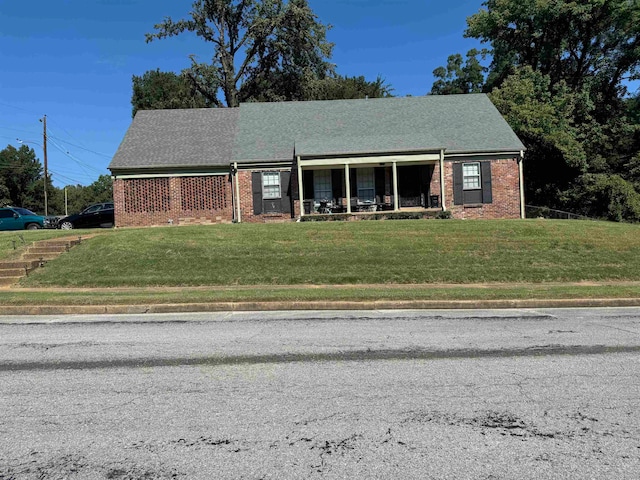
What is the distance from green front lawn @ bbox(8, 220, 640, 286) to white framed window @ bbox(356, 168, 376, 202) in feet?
20.9

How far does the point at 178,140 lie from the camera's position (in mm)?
26188

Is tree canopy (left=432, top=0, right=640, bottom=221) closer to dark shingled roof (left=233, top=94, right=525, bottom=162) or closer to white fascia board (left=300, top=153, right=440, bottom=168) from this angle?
dark shingled roof (left=233, top=94, right=525, bottom=162)

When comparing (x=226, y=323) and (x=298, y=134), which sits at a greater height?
(x=298, y=134)

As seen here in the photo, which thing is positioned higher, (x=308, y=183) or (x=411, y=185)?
(x=308, y=183)

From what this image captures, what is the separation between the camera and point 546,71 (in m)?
39.9

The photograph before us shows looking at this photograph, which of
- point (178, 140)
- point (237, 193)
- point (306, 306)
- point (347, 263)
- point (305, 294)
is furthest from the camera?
point (178, 140)

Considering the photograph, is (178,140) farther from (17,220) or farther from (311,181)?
(17,220)

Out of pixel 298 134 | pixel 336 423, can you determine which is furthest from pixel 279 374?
pixel 298 134

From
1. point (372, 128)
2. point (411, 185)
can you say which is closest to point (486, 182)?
point (411, 185)

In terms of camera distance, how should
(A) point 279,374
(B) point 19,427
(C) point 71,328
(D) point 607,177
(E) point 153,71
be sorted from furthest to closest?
(E) point 153,71
(D) point 607,177
(C) point 71,328
(A) point 279,374
(B) point 19,427

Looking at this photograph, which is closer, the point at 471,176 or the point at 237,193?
the point at 237,193

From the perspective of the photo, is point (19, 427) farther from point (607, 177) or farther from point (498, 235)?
point (607, 177)

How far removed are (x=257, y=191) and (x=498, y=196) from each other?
11.4 m

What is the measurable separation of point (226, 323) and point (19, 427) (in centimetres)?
481
